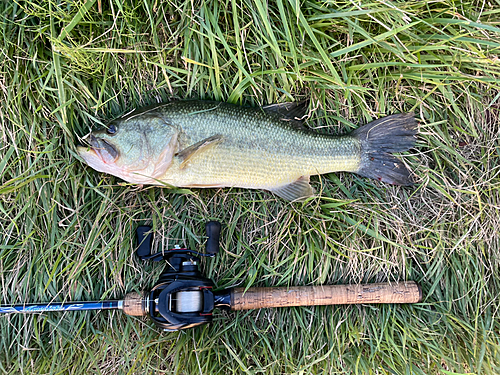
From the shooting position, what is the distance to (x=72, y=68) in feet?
7.42

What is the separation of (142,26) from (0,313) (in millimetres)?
2528

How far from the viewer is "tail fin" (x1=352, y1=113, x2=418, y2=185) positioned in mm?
2488

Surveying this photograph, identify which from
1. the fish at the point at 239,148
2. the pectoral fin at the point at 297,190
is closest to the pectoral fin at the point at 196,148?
the fish at the point at 239,148

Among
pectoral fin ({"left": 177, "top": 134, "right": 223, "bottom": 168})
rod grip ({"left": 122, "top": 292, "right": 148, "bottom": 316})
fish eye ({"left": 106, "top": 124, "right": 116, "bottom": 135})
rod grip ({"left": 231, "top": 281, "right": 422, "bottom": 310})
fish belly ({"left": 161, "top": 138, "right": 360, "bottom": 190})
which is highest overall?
fish eye ({"left": 106, "top": 124, "right": 116, "bottom": 135})

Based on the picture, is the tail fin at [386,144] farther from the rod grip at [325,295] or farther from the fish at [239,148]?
the rod grip at [325,295]

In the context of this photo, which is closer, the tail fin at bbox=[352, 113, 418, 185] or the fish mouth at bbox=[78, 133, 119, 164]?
the fish mouth at bbox=[78, 133, 119, 164]

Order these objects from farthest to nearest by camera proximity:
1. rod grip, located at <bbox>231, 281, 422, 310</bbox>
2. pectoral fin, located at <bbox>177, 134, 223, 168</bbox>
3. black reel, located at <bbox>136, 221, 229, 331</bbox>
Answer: rod grip, located at <bbox>231, 281, 422, 310</bbox> → pectoral fin, located at <bbox>177, 134, 223, 168</bbox> → black reel, located at <bbox>136, 221, 229, 331</bbox>

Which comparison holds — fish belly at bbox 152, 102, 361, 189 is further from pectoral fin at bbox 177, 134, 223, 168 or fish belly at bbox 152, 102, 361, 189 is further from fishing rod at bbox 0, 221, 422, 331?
fishing rod at bbox 0, 221, 422, 331

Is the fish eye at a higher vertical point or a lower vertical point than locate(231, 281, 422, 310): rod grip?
higher

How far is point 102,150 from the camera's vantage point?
2152 mm

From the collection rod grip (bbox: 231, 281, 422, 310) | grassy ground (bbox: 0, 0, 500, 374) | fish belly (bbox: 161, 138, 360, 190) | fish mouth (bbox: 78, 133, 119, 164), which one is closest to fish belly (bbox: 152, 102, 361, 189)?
fish belly (bbox: 161, 138, 360, 190)

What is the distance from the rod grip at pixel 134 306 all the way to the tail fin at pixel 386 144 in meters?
2.01

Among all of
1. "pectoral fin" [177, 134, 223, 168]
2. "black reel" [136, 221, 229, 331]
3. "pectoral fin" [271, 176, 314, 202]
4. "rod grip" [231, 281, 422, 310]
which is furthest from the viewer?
"pectoral fin" [271, 176, 314, 202]

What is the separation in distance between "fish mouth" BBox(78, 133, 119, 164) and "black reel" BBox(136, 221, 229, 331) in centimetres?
60
